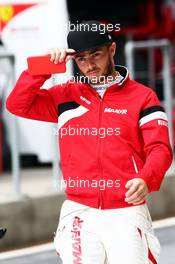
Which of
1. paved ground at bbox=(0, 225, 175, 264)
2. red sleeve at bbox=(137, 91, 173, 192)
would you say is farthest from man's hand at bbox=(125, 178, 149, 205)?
paved ground at bbox=(0, 225, 175, 264)

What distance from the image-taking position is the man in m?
3.13

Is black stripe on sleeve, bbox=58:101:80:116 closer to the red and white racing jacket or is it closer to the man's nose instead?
the red and white racing jacket

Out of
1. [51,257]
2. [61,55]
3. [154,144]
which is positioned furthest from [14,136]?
[154,144]

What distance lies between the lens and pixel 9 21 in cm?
770

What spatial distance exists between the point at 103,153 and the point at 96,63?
0.32m

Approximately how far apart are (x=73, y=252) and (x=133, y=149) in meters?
0.42

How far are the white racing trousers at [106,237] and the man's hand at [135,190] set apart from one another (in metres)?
0.22

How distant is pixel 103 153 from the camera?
3141 mm

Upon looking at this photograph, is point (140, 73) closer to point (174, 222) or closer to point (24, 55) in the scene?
point (24, 55)

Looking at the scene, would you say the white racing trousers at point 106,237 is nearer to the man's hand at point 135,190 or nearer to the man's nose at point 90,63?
the man's hand at point 135,190

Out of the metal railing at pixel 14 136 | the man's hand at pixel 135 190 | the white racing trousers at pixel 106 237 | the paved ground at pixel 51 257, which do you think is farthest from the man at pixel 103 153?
the metal railing at pixel 14 136

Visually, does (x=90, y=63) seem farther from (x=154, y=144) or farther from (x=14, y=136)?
(x=14, y=136)

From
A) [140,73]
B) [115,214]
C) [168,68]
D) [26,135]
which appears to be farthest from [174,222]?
[140,73]

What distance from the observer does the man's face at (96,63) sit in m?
3.16
